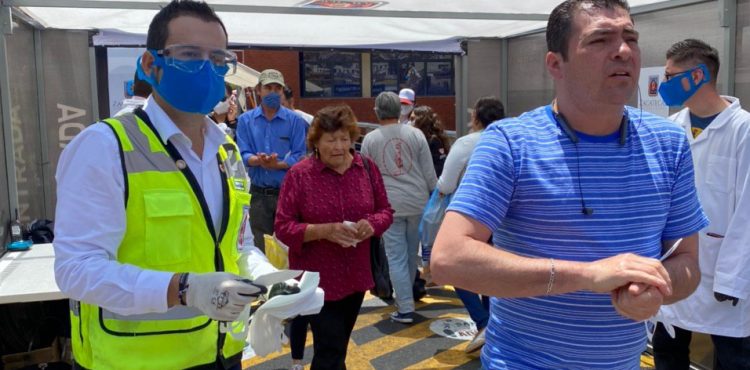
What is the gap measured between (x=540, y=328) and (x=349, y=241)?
206 cm

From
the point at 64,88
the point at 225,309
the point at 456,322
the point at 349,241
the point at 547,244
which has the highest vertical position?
the point at 64,88

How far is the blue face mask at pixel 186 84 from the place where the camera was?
204cm

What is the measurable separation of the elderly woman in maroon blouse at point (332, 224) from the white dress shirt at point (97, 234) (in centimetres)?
200

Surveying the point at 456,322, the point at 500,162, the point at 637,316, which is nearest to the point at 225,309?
the point at 500,162

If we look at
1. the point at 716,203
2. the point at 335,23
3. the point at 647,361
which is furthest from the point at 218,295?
the point at 335,23

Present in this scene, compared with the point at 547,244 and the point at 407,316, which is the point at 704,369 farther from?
the point at 547,244

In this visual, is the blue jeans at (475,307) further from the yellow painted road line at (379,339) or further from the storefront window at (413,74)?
the storefront window at (413,74)

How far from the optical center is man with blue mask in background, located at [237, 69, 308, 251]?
19.8 feet

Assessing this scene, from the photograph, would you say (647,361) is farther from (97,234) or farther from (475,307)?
(97,234)

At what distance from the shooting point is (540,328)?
182cm

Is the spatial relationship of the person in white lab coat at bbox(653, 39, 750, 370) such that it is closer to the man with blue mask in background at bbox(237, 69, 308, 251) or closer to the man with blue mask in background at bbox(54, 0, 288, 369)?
the man with blue mask in background at bbox(54, 0, 288, 369)

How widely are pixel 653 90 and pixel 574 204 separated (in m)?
3.77

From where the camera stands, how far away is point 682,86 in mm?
3730

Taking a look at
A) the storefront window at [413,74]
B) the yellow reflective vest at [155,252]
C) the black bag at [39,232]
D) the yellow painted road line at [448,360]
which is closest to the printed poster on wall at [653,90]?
the yellow painted road line at [448,360]
